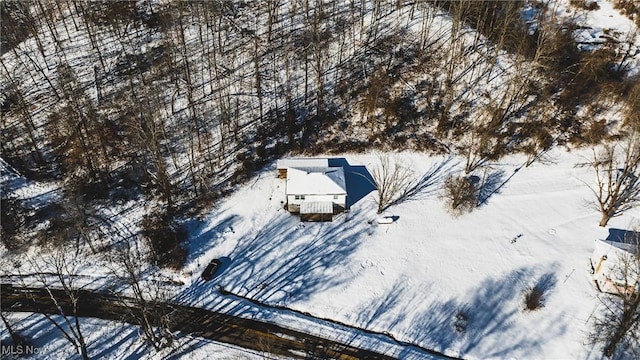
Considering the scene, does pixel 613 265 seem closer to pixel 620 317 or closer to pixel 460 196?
pixel 620 317

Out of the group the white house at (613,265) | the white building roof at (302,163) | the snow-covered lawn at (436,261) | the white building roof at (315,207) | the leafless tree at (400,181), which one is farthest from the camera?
the white building roof at (302,163)

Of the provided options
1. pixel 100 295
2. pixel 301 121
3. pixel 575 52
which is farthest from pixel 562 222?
pixel 100 295

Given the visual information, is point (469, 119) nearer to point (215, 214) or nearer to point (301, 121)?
point (301, 121)

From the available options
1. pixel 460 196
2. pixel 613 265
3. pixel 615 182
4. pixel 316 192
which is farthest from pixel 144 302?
pixel 615 182

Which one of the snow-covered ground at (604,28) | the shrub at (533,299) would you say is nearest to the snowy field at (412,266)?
the shrub at (533,299)

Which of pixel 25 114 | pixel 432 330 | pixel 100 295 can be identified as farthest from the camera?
pixel 25 114

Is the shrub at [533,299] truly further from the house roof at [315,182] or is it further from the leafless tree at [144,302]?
the leafless tree at [144,302]
